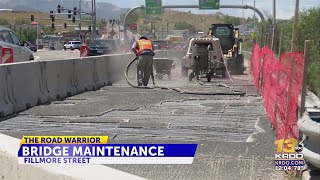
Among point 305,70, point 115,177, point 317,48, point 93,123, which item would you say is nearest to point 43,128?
point 93,123

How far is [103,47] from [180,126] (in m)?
29.3

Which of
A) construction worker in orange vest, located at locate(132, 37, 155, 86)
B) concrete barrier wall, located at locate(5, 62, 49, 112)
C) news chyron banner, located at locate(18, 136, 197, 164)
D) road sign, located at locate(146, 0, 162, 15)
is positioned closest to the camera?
news chyron banner, located at locate(18, 136, 197, 164)

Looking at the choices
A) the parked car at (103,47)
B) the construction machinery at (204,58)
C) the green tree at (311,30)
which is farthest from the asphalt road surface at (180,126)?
the parked car at (103,47)

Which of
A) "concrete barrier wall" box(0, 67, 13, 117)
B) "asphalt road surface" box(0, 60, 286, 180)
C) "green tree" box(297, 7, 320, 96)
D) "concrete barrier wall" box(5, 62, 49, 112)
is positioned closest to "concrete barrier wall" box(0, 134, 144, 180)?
"asphalt road surface" box(0, 60, 286, 180)

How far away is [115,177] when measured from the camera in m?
4.34

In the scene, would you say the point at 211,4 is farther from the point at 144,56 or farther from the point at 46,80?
the point at 46,80

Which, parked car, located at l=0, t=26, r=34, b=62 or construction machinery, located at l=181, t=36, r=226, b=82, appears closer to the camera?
parked car, located at l=0, t=26, r=34, b=62

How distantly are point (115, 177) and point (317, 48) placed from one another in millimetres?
23663

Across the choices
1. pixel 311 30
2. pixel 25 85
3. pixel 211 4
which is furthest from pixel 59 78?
pixel 211 4

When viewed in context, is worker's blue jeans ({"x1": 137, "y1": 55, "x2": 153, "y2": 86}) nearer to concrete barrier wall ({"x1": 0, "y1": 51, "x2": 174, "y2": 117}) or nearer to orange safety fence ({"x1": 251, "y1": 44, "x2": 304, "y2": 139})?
concrete barrier wall ({"x1": 0, "y1": 51, "x2": 174, "y2": 117})

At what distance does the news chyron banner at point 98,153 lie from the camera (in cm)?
520

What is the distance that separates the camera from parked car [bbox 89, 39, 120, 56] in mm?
38344

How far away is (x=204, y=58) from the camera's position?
2375 centimetres

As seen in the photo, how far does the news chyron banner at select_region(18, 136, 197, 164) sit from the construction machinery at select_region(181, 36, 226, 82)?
15217 millimetres
